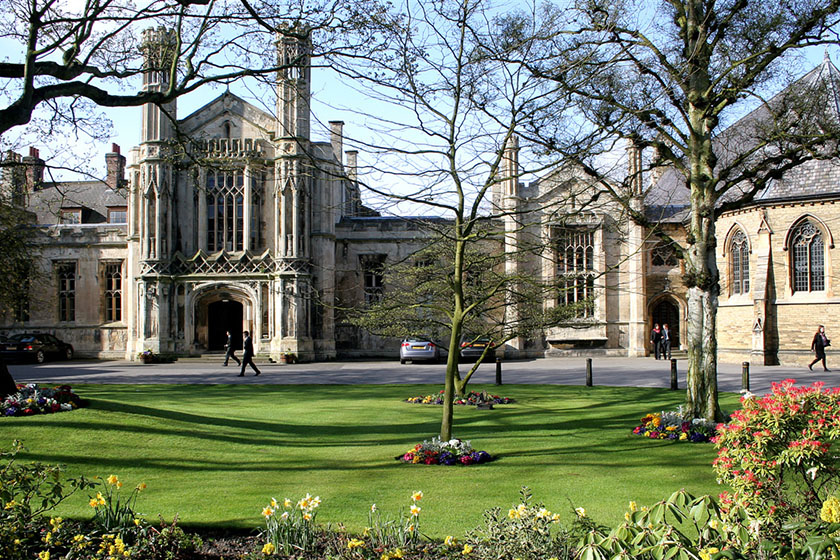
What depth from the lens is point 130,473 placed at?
859cm

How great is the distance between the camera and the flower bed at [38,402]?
10953 millimetres

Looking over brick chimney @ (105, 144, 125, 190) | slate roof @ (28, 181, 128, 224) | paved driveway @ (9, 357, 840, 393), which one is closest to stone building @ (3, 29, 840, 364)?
paved driveway @ (9, 357, 840, 393)

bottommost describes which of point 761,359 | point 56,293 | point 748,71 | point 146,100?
point 761,359

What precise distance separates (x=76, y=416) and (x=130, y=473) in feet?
9.74

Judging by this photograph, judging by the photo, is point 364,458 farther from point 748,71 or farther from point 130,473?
point 748,71

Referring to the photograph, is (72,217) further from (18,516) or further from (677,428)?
(18,516)

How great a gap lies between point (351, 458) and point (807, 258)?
85.3 ft

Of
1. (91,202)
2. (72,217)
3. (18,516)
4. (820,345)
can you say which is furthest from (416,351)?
(91,202)

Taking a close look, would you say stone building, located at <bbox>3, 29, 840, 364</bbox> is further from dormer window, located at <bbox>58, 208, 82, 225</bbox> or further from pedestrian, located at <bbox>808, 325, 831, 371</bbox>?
dormer window, located at <bbox>58, 208, 82, 225</bbox>

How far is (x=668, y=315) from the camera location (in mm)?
37844

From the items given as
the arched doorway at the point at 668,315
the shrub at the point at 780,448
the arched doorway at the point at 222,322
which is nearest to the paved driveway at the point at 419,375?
the arched doorway at the point at 222,322

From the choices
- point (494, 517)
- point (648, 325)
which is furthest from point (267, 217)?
point (494, 517)

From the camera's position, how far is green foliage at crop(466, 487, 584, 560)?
4781 millimetres

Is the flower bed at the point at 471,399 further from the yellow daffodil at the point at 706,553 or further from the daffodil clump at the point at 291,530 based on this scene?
the yellow daffodil at the point at 706,553
